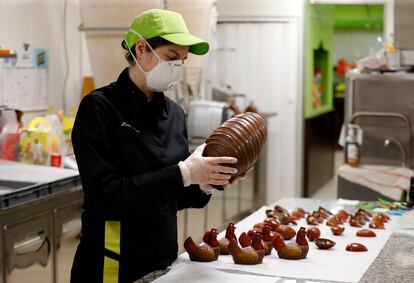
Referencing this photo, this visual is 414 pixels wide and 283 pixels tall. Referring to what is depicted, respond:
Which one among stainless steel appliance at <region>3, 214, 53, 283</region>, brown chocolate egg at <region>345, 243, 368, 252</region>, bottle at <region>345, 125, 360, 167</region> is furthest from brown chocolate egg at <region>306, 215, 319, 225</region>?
bottle at <region>345, 125, 360, 167</region>

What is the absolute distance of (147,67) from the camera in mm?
2064

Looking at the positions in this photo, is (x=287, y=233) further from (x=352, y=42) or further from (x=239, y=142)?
(x=352, y=42)

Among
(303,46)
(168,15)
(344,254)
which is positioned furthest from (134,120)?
(303,46)

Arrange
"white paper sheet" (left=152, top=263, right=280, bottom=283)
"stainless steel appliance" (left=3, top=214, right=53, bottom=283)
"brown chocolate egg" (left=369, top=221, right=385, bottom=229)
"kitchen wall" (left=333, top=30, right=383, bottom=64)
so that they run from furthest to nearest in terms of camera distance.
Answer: "kitchen wall" (left=333, top=30, right=383, bottom=64) → "stainless steel appliance" (left=3, top=214, right=53, bottom=283) → "brown chocolate egg" (left=369, top=221, right=385, bottom=229) → "white paper sheet" (left=152, top=263, right=280, bottom=283)

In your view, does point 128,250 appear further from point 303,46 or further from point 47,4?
point 303,46

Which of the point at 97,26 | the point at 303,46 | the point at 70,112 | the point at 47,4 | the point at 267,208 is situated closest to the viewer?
the point at 267,208

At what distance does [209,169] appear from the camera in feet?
6.24

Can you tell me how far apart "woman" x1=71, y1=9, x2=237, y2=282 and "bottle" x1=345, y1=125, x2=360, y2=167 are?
2.79 metres

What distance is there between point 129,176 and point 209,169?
0.86 ft

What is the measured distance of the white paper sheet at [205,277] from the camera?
1.87 meters

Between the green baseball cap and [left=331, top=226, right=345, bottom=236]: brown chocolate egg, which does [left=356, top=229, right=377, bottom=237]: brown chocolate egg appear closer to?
[left=331, top=226, right=345, bottom=236]: brown chocolate egg

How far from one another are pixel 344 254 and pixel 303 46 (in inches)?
189

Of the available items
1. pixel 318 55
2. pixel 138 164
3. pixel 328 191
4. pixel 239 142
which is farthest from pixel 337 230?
pixel 318 55

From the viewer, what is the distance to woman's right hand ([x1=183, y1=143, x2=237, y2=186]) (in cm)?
190
